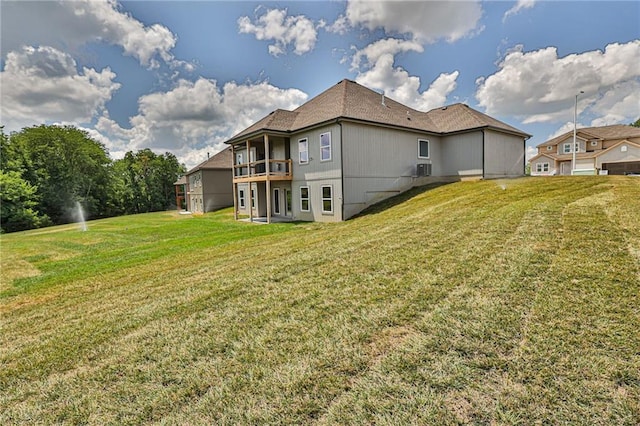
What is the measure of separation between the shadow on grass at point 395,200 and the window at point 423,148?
1900 mm

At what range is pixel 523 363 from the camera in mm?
2561

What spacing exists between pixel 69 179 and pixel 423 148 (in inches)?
1693

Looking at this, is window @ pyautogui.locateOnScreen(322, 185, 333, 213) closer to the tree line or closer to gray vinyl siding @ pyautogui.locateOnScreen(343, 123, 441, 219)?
gray vinyl siding @ pyautogui.locateOnScreen(343, 123, 441, 219)

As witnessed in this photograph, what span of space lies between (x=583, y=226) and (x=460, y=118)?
15.2 metres

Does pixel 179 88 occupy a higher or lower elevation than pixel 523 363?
higher

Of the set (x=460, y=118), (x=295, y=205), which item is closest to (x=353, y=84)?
(x=460, y=118)

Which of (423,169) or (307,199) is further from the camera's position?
(423,169)

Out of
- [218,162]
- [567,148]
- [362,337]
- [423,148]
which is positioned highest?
[567,148]

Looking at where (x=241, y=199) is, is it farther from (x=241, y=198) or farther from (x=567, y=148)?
(x=567, y=148)

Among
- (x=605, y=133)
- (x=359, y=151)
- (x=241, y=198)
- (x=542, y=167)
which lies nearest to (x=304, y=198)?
(x=359, y=151)

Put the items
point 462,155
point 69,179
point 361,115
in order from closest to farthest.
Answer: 1. point 361,115
2. point 462,155
3. point 69,179

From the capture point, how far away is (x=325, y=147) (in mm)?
15258

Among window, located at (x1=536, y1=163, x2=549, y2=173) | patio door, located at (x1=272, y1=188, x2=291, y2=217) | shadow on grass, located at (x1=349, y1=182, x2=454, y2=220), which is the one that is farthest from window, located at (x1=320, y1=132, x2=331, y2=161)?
window, located at (x1=536, y1=163, x2=549, y2=173)

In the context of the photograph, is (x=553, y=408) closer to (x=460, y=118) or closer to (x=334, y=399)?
(x=334, y=399)
